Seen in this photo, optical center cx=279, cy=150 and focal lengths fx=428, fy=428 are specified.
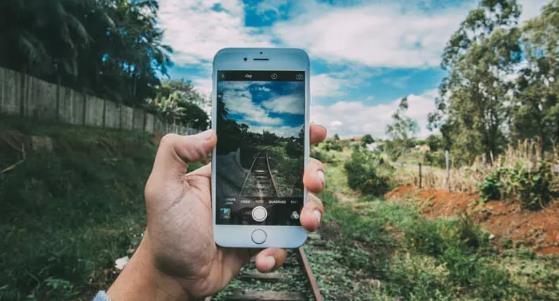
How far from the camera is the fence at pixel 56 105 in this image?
1661 centimetres

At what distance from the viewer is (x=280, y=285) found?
5391 millimetres

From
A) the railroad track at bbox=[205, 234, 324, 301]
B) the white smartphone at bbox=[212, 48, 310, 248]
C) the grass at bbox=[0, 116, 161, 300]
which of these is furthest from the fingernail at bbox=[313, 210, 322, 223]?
the grass at bbox=[0, 116, 161, 300]

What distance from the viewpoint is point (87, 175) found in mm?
11172

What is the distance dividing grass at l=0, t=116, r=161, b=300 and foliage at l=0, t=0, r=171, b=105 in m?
8.72

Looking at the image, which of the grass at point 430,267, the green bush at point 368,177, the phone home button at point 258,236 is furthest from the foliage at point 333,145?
the phone home button at point 258,236

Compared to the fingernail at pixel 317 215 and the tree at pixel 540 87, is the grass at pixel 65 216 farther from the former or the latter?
the tree at pixel 540 87

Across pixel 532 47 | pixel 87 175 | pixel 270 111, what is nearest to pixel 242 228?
pixel 270 111

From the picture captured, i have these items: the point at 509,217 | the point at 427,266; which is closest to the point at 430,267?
the point at 427,266

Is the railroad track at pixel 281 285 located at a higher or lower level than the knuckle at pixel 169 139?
lower

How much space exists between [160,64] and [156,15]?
15.6 feet

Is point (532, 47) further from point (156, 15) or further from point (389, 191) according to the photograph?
point (156, 15)

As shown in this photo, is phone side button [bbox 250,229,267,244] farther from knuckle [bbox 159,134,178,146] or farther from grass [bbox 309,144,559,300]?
grass [bbox 309,144,559,300]

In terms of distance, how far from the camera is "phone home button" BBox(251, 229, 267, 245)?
2.17 metres

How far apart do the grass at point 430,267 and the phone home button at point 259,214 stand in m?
3.29
